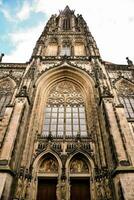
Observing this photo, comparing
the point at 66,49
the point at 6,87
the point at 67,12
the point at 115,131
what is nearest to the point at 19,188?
the point at 115,131

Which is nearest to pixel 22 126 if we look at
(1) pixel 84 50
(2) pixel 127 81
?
(2) pixel 127 81

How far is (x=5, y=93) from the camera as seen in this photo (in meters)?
18.0

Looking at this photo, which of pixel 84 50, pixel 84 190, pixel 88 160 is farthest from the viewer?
pixel 84 50

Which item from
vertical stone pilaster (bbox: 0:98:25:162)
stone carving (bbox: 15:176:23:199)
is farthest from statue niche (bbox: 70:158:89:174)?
vertical stone pilaster (bbox: 0:98:25:162)

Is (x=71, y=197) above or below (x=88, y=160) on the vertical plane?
below

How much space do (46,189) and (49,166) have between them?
1417mm

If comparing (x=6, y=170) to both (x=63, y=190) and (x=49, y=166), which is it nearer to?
(x=49, y=166)

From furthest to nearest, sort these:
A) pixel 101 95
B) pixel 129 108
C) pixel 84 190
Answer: pixel 129 108
pixel 101 95
pixel 84 190

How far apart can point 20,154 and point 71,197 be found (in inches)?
155

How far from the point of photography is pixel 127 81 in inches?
755

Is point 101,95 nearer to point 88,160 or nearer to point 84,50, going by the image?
point 88,160

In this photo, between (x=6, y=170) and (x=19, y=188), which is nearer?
(x=6, y=170)

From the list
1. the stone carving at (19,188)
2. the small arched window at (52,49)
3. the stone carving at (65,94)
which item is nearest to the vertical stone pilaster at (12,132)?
the stone carving at (19,188)

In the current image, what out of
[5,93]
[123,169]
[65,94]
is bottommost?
[123,169]
